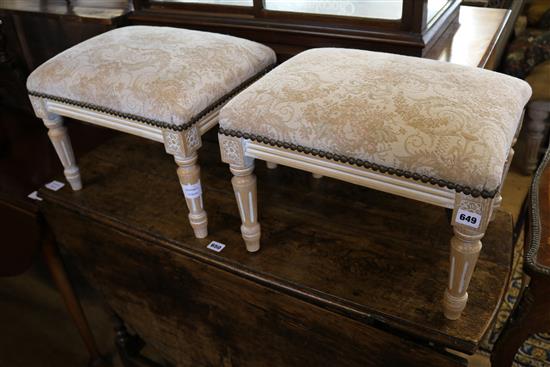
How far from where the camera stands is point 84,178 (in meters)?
1.24

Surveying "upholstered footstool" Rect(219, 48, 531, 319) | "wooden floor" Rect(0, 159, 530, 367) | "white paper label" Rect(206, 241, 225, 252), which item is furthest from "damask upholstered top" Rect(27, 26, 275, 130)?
"wooden floor" Rect(0, 159, 530, 367)

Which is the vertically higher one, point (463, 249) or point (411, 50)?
point (411, 50)

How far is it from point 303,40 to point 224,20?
0.71ft

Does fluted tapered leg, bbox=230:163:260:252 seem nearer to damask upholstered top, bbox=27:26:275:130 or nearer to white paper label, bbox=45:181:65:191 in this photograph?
damask upholstered top, bbox=27:26:275:130

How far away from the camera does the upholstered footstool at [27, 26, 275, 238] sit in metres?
0.87

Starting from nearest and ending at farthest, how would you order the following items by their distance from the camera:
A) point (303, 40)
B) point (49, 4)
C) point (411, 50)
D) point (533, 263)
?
point (533, 263) < point (411, 50) < point (303, 40) < point (49, 4)

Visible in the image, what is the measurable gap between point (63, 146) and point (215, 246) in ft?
1.47

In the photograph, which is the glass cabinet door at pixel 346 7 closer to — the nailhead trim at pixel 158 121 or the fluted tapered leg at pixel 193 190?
the nailhead trim at pixel 158 121

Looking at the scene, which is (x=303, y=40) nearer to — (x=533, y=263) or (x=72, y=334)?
(x=533, y=263)

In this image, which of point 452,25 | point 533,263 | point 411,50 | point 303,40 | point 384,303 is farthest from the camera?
point 452,25

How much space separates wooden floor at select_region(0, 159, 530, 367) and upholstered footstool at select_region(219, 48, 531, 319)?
0.78 metres

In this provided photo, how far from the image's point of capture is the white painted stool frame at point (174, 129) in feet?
2.87

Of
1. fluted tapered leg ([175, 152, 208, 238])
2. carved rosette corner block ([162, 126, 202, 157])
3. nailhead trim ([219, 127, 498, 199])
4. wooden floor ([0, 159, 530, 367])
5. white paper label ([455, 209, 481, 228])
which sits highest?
nailhead trim ([219, 127, 498, 199])

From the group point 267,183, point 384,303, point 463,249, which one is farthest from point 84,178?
point 463,249
